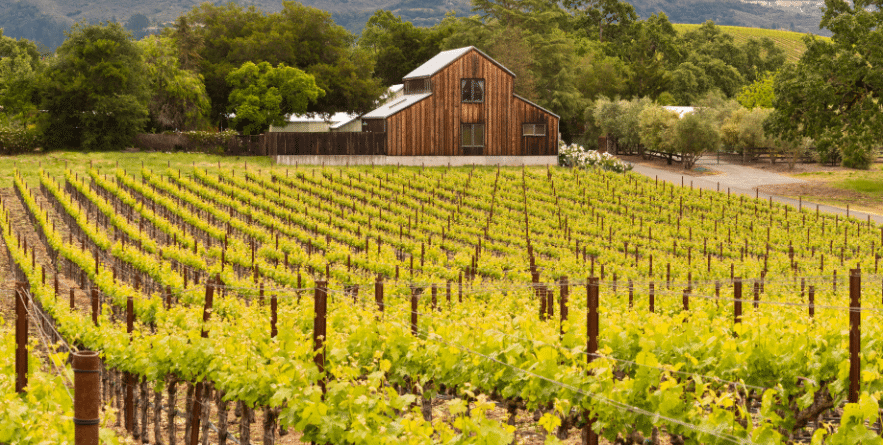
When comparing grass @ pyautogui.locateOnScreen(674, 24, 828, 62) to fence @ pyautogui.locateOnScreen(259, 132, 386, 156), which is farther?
grass @ pyautogui.locateOnScreen(674, 24, 828, 62)

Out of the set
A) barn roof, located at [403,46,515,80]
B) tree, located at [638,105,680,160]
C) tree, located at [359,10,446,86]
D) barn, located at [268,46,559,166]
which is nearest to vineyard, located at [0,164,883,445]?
barn, located at [268,46,559,166]

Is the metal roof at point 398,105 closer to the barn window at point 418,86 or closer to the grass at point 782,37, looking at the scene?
the barn window at point 418,86

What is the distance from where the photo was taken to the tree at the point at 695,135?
53562mm

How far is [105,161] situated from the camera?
143 ft

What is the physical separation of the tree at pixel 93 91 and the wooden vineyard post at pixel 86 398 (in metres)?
44.5

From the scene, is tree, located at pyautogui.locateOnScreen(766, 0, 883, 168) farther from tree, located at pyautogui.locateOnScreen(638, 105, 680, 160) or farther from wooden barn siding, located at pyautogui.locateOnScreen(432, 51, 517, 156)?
wooden barn siding, located at pyautogui.locateOnScreen(432, 51, 517, 156)

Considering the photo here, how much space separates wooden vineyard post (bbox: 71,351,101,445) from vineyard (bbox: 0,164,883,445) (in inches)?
88.6

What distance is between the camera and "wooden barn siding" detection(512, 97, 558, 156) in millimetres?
48938

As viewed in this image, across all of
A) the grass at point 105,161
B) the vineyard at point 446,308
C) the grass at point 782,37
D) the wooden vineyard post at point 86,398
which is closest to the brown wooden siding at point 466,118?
the vineyard at point 446,308

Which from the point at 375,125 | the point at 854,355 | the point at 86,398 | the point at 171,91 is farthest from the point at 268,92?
the point at 86,398

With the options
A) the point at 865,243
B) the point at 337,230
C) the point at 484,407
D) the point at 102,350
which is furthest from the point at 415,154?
the point at 484,407

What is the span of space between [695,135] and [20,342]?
160 feet

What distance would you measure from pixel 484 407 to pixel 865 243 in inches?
1098

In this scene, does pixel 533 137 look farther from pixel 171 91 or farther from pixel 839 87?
pixel 171 91
